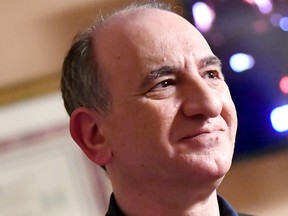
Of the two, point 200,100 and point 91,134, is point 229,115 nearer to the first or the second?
point 200,100

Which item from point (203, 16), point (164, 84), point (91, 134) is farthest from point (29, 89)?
point (164, 84)

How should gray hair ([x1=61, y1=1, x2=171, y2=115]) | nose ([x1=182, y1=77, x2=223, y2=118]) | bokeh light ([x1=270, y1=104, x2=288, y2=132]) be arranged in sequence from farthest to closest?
1. bokeh light ([x1=270, y1=104, x2=288, y2=132])
2. gray hair ([x1=61, y1=1, x2=171, y2=115])
3. nose ([x1=182, y1=77, x2=223, y2=118])

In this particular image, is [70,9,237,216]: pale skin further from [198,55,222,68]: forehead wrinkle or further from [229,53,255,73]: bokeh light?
[229,53,255,73]: bokeh light

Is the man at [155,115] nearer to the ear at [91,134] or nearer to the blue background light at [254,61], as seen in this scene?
the ear at [91,134]

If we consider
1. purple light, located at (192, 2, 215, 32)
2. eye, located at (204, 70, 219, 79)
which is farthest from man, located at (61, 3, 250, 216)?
purple light, located at (192, 2, 215, 32)

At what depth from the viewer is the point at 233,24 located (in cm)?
172

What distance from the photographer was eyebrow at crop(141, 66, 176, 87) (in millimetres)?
1077

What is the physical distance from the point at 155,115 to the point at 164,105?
24mm

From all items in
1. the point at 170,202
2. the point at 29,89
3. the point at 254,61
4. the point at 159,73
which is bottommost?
the point at 170,202

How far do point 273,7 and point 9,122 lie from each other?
83cm

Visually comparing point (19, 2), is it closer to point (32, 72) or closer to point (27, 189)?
point (32, 72)

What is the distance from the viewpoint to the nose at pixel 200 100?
1.03m

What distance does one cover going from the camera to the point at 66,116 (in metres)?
1.77

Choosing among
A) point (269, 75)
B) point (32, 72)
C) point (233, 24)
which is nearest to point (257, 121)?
point (269, 75)
